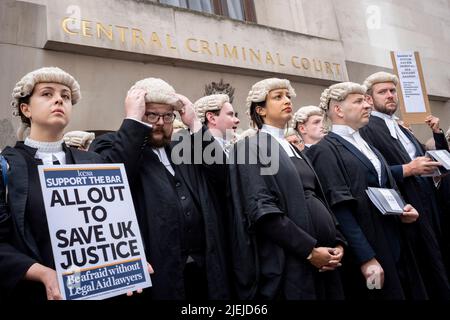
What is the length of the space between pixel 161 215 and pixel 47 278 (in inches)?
30.2

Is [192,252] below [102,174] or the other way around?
below

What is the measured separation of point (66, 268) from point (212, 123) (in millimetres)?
2558

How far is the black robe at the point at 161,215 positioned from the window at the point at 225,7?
6062 millimetres

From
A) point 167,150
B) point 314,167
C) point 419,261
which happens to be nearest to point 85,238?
point 167,150

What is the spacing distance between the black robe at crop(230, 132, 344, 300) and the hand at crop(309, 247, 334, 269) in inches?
1.7

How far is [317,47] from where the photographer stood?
29.5 ft

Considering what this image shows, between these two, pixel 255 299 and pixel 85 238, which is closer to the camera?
pixel 85 238

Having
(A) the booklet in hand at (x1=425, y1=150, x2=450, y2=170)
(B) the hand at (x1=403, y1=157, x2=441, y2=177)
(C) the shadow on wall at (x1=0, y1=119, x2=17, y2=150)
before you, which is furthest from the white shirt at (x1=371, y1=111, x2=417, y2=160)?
(C) the shadow on wall at (x1=0, y1=119, x2=17, y2=150)

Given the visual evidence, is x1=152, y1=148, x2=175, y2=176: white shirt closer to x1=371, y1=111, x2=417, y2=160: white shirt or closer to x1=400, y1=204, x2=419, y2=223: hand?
x1=400, y1=204, x2=419, y2=223: hand

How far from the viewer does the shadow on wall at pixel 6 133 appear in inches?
212

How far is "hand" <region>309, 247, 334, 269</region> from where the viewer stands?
2.66m

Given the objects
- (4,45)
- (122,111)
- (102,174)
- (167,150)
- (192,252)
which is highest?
(4,45)

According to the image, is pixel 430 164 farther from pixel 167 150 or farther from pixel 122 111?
pixel 122 111
